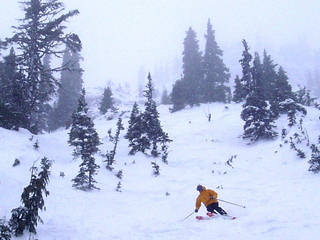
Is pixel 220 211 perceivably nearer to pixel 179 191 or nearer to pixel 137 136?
pixel 179 191

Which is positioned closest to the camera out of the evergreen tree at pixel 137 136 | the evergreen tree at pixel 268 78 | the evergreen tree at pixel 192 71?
the evergreen tree at pixel 137 136

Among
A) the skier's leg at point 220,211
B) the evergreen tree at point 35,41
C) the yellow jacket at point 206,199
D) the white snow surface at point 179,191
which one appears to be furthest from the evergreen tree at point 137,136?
the skier's leg at point 220,211

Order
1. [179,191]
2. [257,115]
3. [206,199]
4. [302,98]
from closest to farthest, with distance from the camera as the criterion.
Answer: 1. [206,199]
2. [179,191]
3. [257,115]
4. [302,98]

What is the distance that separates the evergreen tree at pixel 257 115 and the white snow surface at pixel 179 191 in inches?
35.5

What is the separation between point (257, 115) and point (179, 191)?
14874 mm

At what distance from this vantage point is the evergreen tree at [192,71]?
49.4 metres

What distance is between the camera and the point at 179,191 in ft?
61.0

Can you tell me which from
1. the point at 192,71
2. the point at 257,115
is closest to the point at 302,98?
the point at 257,115

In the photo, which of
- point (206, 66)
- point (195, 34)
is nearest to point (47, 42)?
point (206, 66)

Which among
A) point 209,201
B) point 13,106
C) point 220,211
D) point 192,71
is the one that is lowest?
point 220,211

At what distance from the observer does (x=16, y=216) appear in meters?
8.53

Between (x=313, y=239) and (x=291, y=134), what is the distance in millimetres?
19640

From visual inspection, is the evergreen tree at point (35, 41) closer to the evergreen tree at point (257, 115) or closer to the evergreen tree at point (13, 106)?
the evergreen tree at point (13, 106)

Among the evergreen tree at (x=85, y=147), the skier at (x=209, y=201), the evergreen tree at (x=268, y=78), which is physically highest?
the evergreen tree at (x=268, y=78)
